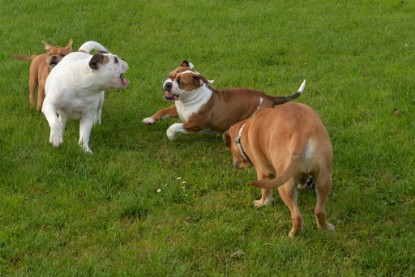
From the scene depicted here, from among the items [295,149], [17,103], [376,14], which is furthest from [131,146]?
[376,14]

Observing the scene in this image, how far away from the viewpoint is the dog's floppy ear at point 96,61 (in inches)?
243

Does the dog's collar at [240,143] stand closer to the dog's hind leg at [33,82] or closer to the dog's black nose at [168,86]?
the dog's black nose at [168,86]

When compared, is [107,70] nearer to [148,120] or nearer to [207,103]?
[148,120]

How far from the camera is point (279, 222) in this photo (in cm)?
497

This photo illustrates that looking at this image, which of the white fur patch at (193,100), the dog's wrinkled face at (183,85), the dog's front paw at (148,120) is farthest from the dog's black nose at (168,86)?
the dog's front paw at (148,120)

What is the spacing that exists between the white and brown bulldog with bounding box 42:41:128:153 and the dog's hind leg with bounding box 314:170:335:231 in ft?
9.35

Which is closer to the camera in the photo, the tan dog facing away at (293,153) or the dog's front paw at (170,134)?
the tan dog facing away at (293,153)

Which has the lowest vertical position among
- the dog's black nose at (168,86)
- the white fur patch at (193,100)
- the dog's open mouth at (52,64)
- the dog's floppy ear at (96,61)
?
the white fur patch at (193,100)

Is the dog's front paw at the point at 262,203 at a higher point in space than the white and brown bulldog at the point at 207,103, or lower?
lower

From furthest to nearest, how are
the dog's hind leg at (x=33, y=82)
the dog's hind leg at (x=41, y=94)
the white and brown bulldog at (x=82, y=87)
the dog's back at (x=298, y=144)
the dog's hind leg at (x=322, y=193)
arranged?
1. the dog's hind leg at (x=33, y=82)
2. the dog's hind leg at (x=41, y=94)
3. the white and brown bulldog at (x=82, y=87)
4. the dog's hind leg at (x=322, y=193)
5. the dog's back at (x=298, y=144)

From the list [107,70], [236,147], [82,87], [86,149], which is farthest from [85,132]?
[236,147]

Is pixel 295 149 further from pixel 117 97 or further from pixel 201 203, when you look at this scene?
pixel 117 97

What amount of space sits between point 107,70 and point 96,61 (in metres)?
0.16

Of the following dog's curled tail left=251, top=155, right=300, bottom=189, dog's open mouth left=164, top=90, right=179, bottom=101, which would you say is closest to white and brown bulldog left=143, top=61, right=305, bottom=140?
dog's open mouth left=164, top=90, right=179, bottom=101
